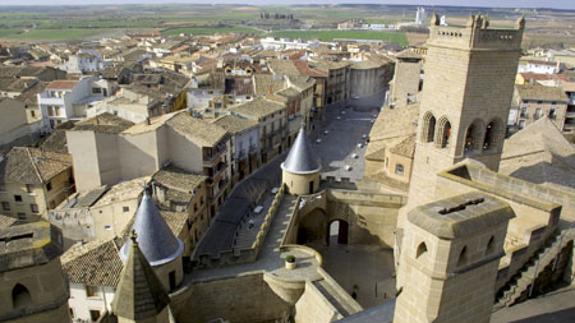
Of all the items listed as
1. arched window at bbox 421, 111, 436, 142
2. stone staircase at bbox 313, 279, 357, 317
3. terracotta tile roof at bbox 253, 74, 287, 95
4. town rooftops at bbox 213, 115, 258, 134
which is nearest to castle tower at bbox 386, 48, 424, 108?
terracotta tile roof at bbox 253, 74, 287, 95

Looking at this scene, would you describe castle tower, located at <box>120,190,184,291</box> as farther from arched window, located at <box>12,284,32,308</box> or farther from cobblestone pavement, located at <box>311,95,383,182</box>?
cobblestone pavement, located at <box>311,95,383,182</box>

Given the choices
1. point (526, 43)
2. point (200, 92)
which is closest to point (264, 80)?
point (200, 92)

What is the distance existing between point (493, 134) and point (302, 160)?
12.3 meters

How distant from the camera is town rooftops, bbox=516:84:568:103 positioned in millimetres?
56281

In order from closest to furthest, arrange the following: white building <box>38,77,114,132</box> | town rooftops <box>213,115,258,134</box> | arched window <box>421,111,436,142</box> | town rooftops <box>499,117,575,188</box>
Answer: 1. arched window <box>421,111,436,142</box>
2. town rooftops <box>499,117,575,188</box>
3. town rooftops <box>213,115,258,134</box>
4. white building <box>38,77,114,132</box>

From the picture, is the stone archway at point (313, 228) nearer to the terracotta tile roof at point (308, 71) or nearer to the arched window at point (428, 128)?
the arched window at point (428, 128)

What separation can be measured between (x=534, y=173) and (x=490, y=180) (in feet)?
36.2

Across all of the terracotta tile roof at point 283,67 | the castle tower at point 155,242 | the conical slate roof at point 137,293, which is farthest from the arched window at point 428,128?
the terracotta tile roof at point 283,67

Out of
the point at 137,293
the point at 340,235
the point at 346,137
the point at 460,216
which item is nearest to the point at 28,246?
the point at 137,293

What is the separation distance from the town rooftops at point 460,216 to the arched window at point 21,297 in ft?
24.7

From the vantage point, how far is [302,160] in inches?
1206

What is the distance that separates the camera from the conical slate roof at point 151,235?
19.4m

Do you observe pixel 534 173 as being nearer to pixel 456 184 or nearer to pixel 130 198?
pixel 456 184

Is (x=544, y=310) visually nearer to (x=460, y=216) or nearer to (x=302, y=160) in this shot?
(x=460, y=216)
